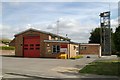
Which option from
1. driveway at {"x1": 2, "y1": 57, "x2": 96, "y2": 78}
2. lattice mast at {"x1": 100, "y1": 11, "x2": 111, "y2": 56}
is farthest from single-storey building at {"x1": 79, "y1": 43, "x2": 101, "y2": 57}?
driveway at {"x1": 2, "y1": 57, "x2": 96, "y2": 78}

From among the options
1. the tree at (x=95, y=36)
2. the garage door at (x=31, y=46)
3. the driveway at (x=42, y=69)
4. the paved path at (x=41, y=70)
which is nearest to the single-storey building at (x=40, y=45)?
the garage door at (x=31, y=46)

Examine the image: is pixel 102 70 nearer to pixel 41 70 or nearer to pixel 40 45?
pixel 41 70

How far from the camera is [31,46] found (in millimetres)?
46375

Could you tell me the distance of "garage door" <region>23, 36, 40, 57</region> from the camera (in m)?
45.8

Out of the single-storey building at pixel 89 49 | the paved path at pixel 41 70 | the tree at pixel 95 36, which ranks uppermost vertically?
the tree at pixel 95 36

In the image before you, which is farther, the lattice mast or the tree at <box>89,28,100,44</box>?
the tree at <box>89,28,100,44</box>

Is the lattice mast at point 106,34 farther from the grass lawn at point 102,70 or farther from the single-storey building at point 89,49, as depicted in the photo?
the grass lawn at point 102,70

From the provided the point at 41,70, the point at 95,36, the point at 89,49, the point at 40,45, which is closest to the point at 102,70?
the point at 41,70

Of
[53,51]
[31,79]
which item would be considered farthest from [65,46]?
[31,79]

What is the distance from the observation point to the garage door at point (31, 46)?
150ft

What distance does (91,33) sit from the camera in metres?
91.1

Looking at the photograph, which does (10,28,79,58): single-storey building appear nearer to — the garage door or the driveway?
the garage door

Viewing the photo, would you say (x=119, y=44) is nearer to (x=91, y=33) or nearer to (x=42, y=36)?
(x=42, y=36)

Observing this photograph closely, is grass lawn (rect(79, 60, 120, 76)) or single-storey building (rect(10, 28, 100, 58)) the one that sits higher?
single-storey building (rect(10, 28, 100, 58))
